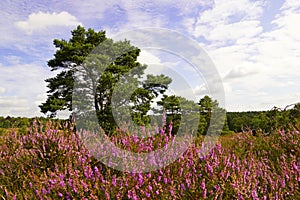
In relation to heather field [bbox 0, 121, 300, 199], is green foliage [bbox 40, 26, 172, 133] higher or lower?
higher

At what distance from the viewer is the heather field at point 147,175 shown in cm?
274

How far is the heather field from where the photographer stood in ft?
8.99

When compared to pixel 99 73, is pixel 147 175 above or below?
below

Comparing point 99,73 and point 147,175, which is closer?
point 147,175

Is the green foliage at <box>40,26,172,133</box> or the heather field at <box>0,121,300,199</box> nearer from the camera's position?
the heather field at <box>0,121,300,199</box>

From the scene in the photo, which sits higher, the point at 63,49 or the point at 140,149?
the point at 63,49

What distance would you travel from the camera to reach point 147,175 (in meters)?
3.12

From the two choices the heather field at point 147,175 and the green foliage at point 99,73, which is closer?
the heather field at point 147,175

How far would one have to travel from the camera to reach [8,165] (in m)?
4.02

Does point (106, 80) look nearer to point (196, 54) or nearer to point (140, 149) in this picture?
point (196, 54)

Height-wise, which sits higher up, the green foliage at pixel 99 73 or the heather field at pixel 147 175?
the green foliage at pixel 99 73

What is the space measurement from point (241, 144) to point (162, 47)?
6.74ft

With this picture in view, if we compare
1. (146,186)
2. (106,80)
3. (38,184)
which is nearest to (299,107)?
(146,186)

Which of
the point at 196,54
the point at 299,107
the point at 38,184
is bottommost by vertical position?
the point at 38,184
